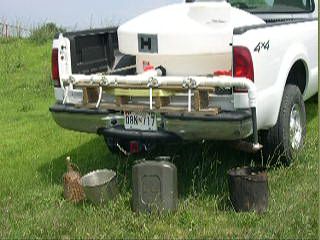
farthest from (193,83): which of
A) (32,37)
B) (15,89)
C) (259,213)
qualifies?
(32,37)

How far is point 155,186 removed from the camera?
474cm

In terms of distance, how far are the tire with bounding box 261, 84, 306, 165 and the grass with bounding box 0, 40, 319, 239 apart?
14 centimetres

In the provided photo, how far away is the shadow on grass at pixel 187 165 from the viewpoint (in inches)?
207

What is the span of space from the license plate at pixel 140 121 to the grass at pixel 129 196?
608 millimetres

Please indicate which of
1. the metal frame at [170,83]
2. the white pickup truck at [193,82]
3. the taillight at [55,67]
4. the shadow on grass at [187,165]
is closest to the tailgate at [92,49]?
the white pickup truck at [193,82]

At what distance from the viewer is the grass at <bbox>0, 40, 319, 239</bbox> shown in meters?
4.42

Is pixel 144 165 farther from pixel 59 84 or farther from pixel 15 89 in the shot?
pixel 15 89

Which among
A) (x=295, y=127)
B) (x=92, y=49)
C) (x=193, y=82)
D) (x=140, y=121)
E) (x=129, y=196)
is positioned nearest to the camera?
(x=193, y=82)

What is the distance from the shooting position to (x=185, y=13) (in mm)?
5348

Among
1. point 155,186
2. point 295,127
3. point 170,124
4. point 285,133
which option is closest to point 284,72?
point 285,133

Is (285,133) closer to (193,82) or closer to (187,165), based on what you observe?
(187,165)

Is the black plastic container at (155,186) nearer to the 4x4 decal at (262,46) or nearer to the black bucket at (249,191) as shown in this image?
the black bucket at (249,191)

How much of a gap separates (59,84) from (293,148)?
7.15 ft

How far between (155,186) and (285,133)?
4.45ft
